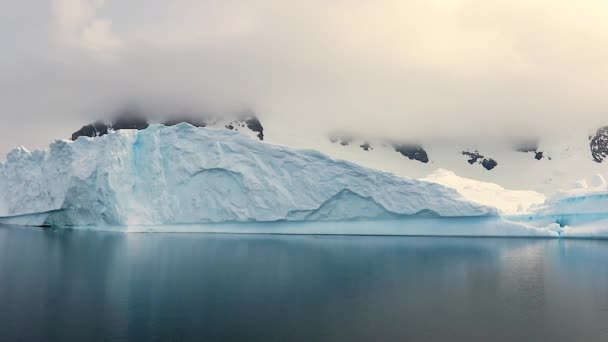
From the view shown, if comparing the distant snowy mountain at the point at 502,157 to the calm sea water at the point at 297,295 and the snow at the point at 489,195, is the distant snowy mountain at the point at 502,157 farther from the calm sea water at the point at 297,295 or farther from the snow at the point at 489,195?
the calm sea water at the point at 297,295

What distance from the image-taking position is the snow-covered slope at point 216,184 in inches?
786

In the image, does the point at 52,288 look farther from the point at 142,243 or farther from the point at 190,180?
the point at 190,180

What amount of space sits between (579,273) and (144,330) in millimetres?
9469

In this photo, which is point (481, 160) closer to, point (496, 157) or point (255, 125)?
point (496, 157)

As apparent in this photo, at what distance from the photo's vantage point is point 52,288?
27.4 feet

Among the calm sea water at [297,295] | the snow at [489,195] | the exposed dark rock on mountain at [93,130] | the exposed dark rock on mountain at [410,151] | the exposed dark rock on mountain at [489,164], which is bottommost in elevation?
the calm sea water at [297,295]

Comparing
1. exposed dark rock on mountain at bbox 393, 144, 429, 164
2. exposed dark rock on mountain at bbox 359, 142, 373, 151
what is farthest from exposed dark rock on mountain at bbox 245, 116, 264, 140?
exposed dark rock on mountain at bbox 393, 144, 429, 164

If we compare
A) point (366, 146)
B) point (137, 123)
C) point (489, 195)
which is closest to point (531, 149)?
point (366, 146)

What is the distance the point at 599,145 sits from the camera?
4494cm

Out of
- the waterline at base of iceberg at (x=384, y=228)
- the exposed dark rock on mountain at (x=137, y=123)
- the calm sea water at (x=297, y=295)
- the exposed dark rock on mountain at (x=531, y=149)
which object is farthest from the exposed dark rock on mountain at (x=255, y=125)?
the exposed dark rock on mountain at (x=531, y=149)

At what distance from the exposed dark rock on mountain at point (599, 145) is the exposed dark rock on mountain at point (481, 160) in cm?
850

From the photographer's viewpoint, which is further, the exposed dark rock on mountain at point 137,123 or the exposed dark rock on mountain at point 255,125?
the exposed dark rock on mountain at point 137,123

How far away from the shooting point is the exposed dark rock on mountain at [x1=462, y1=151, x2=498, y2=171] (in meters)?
46.4

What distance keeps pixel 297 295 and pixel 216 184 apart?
1330 centimetres
